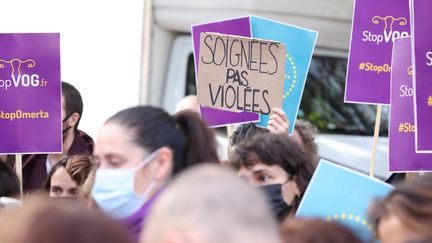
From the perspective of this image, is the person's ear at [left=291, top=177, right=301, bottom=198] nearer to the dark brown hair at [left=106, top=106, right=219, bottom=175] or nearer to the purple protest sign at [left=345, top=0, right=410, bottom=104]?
the dark brown hair at [left=106, top=106, right=219, bottom=175]

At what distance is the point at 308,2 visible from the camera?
8.05 meters

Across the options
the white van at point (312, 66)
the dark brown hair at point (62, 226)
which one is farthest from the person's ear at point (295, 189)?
the white van at point (312, 66)

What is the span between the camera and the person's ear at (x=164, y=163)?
10.6 feet

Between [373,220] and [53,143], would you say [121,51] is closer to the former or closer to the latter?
[53,143]

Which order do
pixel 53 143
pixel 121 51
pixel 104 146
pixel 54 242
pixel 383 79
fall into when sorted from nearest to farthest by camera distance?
1. pixel 54 242
2. pixel 104 146
3. pixel 53 143
4. pixel 383 79
5. pixel 121 51

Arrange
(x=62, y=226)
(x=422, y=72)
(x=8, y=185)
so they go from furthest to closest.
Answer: (x=422, y=72), (x=8, y=185), (x=62, y=226)

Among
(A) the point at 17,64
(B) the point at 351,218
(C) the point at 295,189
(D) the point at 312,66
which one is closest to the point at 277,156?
(C) the point at 295,189

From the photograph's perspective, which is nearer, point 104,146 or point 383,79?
point 104,146

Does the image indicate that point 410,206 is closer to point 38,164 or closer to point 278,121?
point 278,121

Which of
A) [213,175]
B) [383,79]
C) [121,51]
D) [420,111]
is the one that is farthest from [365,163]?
[213,175]

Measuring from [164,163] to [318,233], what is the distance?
856 mm

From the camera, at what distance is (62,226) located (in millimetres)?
1809

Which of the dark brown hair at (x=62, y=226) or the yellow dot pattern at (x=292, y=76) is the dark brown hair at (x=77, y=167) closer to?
the yellow dot pattern at (x=292, y=76)

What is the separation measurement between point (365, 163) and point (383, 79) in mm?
2670
